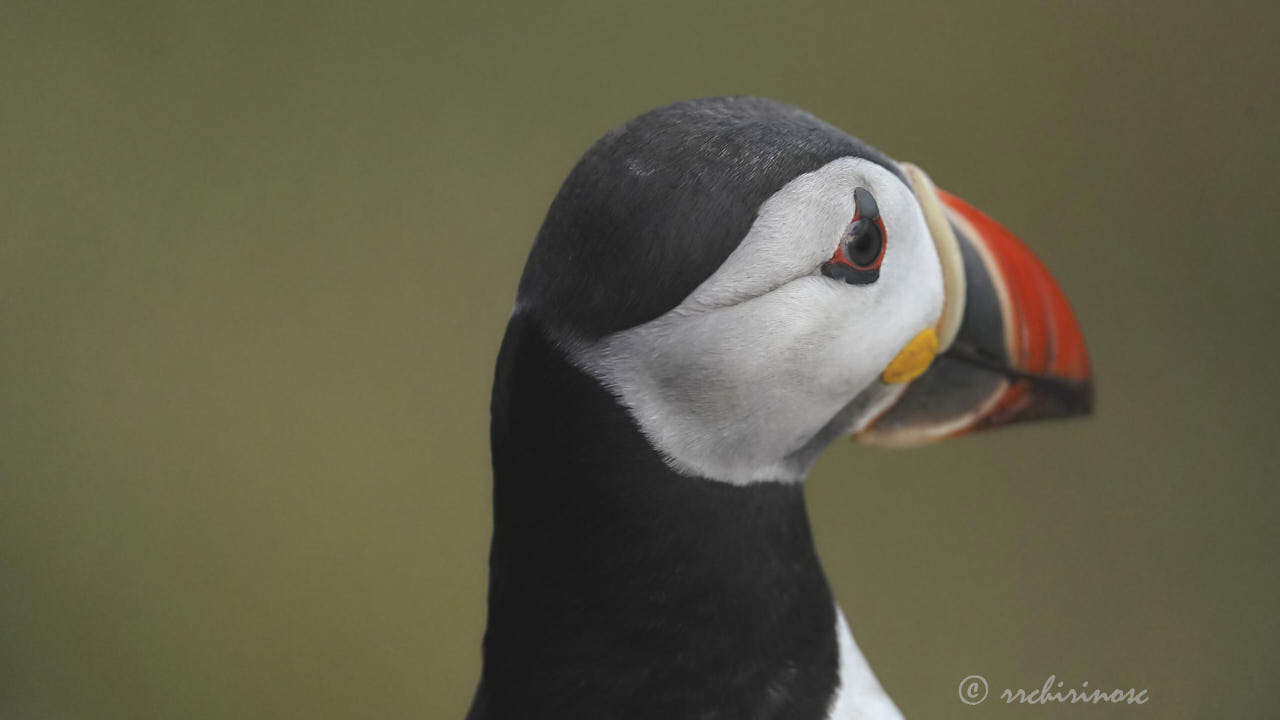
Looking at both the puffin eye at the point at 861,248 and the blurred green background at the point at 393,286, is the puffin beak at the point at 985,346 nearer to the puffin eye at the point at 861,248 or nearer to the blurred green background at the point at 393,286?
the puffin eye at the point at 861,248

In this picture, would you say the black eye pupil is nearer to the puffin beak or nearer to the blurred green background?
the puffin beak

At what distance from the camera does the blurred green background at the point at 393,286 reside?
236cm

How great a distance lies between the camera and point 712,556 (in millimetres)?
818

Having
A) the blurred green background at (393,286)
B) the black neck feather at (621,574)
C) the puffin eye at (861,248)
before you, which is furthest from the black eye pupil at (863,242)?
the blurred green background at (393,286)

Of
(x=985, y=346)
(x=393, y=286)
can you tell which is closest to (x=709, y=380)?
(x=985, y=346)

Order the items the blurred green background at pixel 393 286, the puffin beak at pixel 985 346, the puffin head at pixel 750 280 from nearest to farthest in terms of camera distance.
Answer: the puffin head at pixel 750 280 → the puffin beak at pixel 985 346 → the blurred green background at pixel 393 286

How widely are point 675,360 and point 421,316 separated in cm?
175

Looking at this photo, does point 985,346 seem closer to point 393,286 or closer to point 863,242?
point 863,242

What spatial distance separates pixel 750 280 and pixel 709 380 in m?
0.07

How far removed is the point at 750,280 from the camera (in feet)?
2.43

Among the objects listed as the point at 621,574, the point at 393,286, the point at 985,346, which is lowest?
the point at 393,286

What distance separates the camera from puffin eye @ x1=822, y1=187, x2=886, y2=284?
79cm

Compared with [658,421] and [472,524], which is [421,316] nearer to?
[472,524]

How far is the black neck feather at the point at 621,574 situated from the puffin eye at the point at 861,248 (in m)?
0.17
